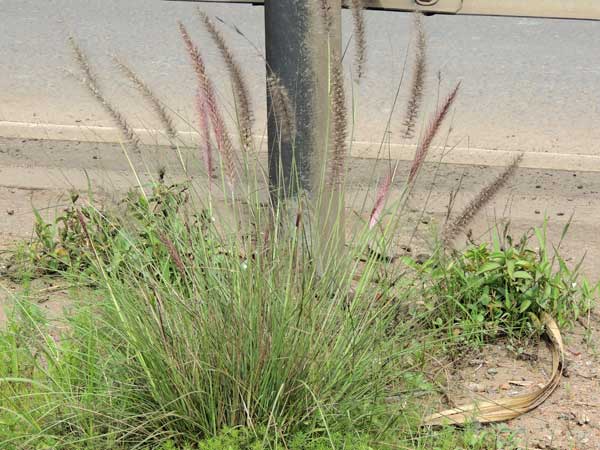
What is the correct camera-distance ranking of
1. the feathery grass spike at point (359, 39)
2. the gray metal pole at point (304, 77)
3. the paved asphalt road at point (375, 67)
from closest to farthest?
1. the feathery grass spike at point (359, 39)
2. the gray metal pole at point (304, 77)
3. the paved asphalt road at point (375, 67)

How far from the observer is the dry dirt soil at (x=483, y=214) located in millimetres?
2910

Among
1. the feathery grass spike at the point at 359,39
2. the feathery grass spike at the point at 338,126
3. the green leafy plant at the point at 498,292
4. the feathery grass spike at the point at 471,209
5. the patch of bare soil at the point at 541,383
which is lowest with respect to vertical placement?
the patch of bare soil at the point at 541,383

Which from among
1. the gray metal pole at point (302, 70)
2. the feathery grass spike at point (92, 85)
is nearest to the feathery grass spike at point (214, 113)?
the feathery grass spike at point (92, 85)

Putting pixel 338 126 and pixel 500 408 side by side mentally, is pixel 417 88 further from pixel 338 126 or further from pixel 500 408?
pixel 500 408

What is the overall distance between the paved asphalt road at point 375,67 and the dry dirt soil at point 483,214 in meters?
0.41

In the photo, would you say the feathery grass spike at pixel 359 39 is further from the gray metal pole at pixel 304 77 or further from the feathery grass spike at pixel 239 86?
the gray metal pole at pixel 304 77

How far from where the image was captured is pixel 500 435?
2773 millimetres

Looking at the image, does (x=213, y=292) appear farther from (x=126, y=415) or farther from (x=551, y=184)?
(x=551, y=184)

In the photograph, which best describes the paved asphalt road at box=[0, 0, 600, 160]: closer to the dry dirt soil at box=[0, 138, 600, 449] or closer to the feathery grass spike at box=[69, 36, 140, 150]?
the dry dirt soil at box=[0, 138, 600, 449]

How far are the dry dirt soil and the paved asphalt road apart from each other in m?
0.41

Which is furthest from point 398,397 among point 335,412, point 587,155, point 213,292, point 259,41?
point 259,41

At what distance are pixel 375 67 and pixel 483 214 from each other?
101 inches

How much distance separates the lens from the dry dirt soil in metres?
2.91

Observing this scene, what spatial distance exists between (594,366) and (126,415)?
57.7 inches
